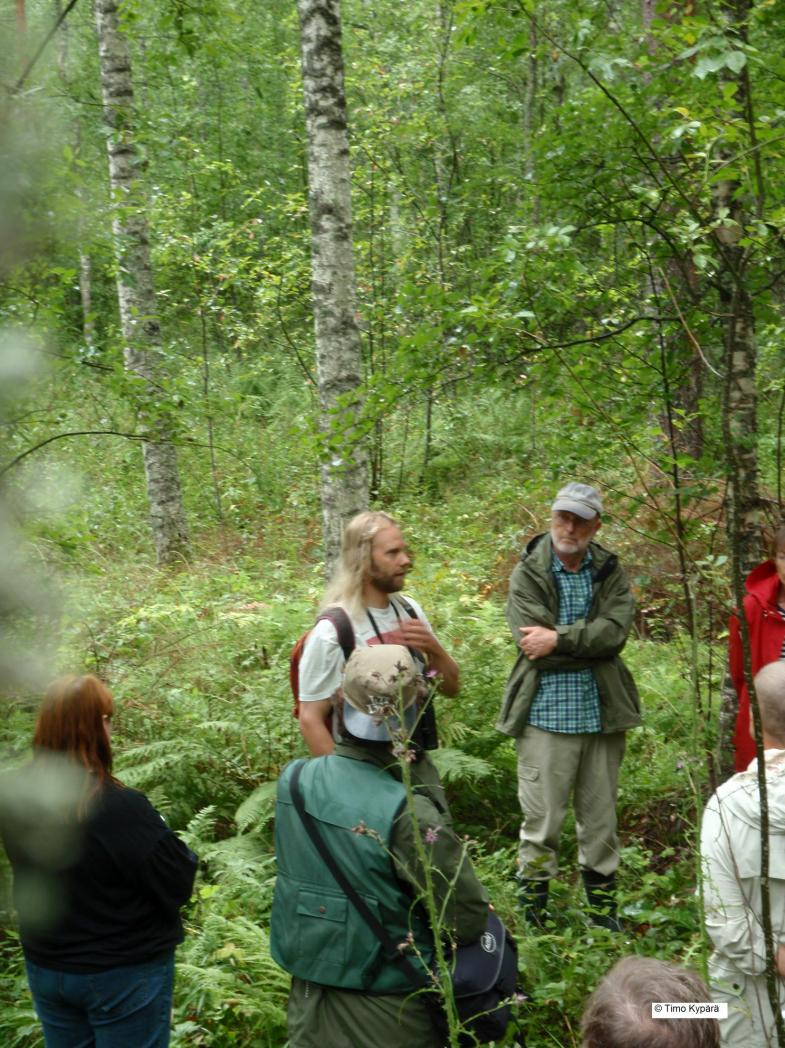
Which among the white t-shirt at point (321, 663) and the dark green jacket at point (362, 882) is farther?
the white t-shirt at point (321, 663)

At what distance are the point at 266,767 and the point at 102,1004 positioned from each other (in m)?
3.26

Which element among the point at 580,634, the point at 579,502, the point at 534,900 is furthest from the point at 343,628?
the point at 534,900

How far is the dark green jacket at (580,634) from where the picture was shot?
484 cm

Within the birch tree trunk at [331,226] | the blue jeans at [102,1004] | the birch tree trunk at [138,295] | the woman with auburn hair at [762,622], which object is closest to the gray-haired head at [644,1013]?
the blue jeans at [102,1004]

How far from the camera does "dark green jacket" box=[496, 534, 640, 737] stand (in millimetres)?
4844

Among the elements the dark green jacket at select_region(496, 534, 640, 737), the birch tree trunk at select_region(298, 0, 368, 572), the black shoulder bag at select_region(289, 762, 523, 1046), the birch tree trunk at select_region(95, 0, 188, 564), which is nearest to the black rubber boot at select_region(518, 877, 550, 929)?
the dark green jacket at select_region(496, 534, 640, 737)

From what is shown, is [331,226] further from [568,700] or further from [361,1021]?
[361,1021]

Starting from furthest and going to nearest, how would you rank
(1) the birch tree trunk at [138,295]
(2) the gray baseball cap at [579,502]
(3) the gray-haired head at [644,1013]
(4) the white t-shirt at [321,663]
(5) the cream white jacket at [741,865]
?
(1) the birch tree trunk at [138,295] → (2) the gray baseball cap at [579,502] → (4) the white t-shirt at [321,663] → (5) the cream white jacket at [741,865] → (3) the gray-haired head at [644,1013]

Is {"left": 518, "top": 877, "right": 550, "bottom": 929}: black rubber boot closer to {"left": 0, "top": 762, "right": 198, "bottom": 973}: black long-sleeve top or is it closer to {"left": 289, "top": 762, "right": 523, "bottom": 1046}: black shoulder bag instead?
{"left": 289, "top": 762, "right": 523, "bottom": 1046}: black shoulder bag

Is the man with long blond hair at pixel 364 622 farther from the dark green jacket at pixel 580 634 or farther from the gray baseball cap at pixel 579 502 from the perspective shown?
the gray baseball cap at pixel 579 502

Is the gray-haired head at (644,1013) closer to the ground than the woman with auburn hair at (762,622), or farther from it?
closer to the ground

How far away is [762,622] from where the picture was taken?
4.50 meters

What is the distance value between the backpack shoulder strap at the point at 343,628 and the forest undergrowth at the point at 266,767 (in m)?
1.03

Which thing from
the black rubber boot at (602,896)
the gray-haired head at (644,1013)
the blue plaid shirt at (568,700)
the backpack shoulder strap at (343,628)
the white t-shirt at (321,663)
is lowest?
the black rubber boot at (602,896)
